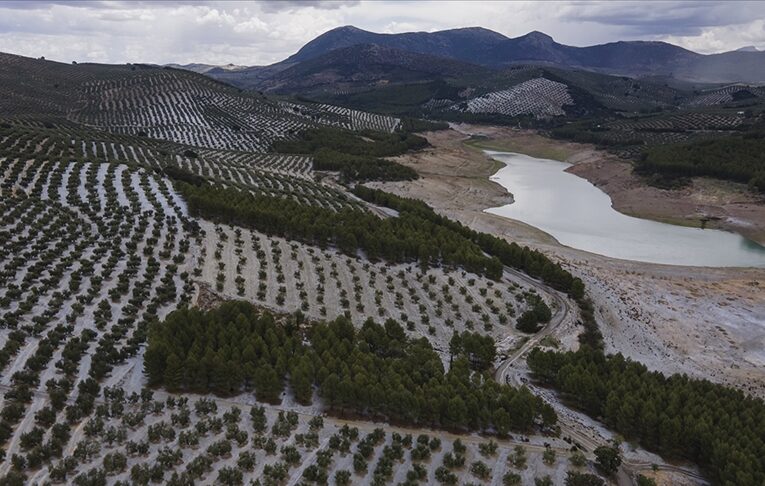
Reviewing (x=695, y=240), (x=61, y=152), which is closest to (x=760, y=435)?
(x=695, y=240)

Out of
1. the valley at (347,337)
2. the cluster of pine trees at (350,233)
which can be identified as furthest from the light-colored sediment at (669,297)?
the cluster of pine trees at (350,233)

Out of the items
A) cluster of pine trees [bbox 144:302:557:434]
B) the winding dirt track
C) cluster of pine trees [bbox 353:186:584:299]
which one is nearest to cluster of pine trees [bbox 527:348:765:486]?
the winding dirt track

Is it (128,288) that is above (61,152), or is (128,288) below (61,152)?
below

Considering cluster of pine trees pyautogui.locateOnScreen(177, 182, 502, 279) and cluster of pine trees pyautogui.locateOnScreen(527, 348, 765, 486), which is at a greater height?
cluster of pine trees pyautogui.locateOnScreen(177, 182, 502, 279)

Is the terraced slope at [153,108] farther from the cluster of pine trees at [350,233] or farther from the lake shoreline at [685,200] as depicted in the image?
the cluster of pine trees at [350,233]

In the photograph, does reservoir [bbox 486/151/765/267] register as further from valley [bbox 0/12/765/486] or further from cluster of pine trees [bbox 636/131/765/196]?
cluster of pine trees [bbox 636/131/765/196]

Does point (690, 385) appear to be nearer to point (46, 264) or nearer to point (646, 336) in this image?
point (646, 336)

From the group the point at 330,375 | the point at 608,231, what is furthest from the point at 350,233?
the point at 608,231
